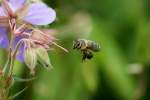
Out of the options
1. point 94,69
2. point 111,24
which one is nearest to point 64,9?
point 111,24

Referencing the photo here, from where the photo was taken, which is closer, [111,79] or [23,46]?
[23,46]

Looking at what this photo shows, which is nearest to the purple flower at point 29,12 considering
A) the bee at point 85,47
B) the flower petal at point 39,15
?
the flower petal at point 39,15

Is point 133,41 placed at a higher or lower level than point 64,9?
lower

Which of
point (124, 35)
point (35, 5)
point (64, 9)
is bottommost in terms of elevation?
point (124, 35)

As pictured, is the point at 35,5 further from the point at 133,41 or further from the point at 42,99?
the point at 133,41

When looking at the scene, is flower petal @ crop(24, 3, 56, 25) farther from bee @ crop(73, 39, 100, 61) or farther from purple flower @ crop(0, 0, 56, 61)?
bee @ crop(73, 39, 100, 61)

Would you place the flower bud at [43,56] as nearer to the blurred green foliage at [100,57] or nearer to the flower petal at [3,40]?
the flower petal at [3,40]

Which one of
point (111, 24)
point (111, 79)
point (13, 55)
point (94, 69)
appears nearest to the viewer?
point (13, 55)
